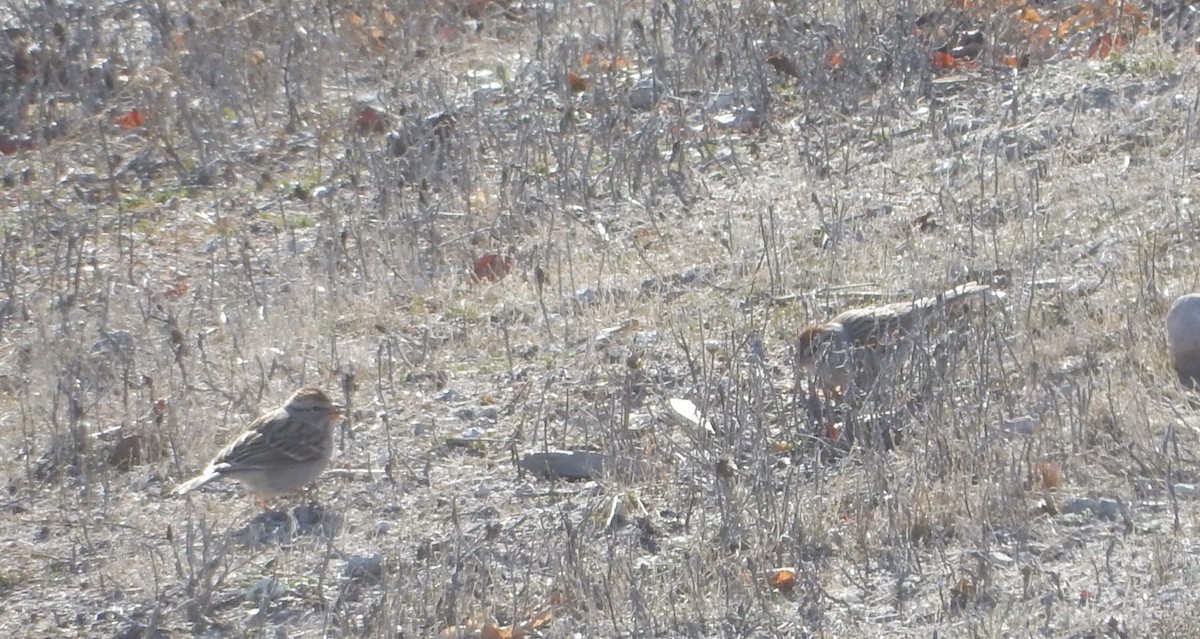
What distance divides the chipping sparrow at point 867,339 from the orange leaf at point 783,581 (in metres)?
1.05

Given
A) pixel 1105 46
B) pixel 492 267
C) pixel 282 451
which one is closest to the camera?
pixel 282 451

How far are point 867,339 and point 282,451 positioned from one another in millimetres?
2288

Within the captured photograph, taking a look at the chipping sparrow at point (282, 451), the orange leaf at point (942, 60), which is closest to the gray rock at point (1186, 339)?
the chipping sparrow at point (282, 451)

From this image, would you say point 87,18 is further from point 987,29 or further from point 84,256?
point 987,29

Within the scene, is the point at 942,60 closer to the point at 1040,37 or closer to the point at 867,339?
the point at 1040,37

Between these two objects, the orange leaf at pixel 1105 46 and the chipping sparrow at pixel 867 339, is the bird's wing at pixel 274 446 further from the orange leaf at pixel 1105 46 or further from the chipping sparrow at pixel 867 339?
the orange leaf at pixel 1105 46

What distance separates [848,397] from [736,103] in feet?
15.5

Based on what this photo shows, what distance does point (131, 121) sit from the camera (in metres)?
11.9

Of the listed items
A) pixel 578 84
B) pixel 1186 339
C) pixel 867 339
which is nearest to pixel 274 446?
pixel 867 339

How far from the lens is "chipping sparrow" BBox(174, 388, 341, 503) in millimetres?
6598

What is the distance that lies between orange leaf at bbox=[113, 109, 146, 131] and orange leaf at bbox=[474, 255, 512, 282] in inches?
148

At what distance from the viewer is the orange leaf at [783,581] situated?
5.46m

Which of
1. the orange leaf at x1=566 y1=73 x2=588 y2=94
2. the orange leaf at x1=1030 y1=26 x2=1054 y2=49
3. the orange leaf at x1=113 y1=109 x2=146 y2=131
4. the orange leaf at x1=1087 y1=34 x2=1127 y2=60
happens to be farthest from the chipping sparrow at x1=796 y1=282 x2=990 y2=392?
the orange leaf at x1=113 y1=109 x2=146 y2=131

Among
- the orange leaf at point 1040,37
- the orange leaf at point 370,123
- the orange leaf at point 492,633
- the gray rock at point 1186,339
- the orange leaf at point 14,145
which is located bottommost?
the orange leaf at point 492,633
